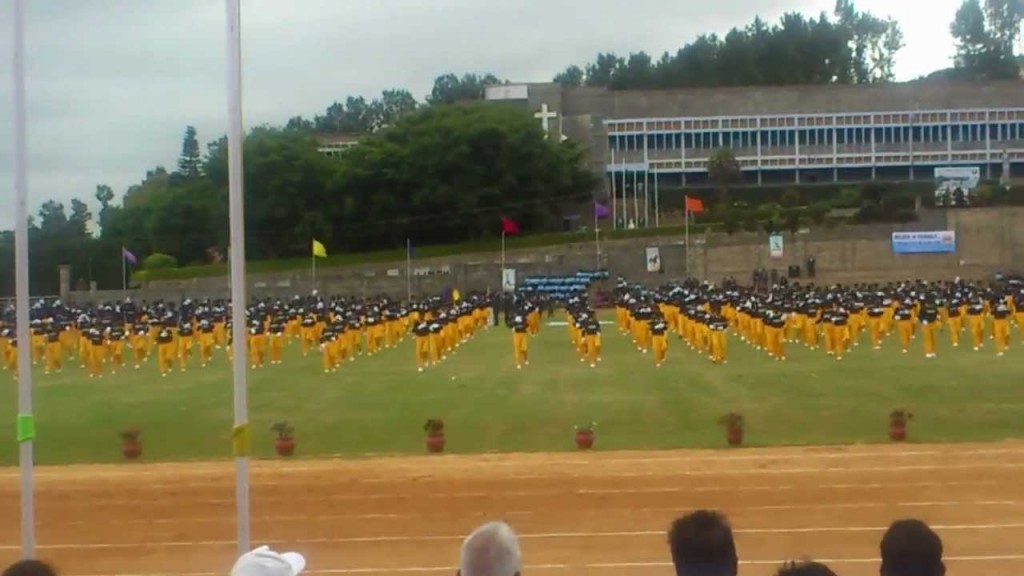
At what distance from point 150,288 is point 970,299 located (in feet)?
123

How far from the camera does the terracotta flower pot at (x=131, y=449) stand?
16312 millimetres

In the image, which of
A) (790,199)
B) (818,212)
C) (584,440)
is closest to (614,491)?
(584,440)

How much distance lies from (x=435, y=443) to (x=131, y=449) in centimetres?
378

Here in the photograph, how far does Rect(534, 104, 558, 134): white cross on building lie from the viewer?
73906mm

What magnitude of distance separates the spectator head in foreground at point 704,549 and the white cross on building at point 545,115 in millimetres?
69528

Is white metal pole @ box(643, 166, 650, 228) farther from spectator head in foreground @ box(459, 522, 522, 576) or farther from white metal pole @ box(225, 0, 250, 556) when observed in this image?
spectator head in foreground @ box(459, 522, 522, 576)

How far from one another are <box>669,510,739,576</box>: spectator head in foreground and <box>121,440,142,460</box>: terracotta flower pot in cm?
1354

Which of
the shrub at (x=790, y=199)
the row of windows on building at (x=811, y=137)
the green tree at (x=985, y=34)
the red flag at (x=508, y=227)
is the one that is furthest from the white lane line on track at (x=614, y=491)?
the green tree at (x=985, y=34)

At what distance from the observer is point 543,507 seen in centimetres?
1211

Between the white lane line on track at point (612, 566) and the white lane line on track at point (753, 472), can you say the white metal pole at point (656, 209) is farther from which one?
the white lane line on track at point (612, 566)

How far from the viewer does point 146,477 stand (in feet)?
48.5

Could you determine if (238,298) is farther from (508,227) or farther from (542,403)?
(508,227)

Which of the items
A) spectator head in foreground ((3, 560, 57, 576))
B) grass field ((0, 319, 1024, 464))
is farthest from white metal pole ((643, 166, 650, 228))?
spectator head in foreground ((3, 560, 57, 576))

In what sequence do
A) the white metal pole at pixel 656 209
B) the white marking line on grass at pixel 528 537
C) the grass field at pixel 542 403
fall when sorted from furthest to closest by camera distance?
the white metal pole at pixel 656 209 → the grass field at pixel 542 403 → the white marking line on grass at pixel 528 537
